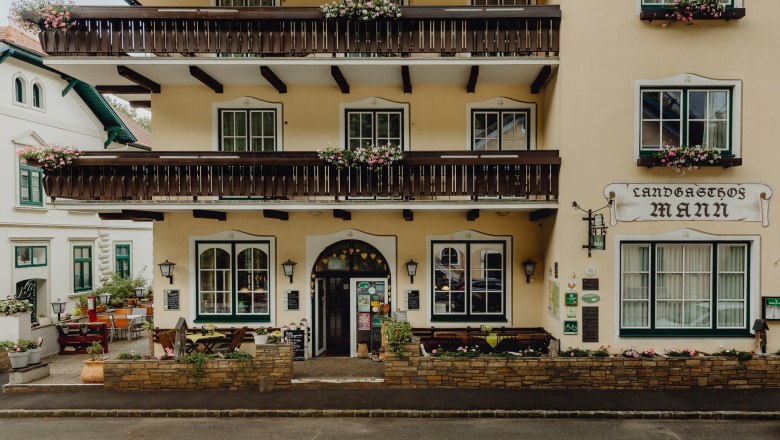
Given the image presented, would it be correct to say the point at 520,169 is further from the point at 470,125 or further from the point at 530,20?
the point at 530,20

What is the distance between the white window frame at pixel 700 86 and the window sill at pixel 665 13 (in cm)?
127

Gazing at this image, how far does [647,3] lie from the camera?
10.0m

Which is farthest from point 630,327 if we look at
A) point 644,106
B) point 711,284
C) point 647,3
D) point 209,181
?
point 209,181

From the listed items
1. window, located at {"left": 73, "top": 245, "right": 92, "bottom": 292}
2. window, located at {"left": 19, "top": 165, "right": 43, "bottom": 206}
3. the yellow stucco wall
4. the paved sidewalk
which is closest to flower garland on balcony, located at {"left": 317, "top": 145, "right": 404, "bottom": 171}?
the yellow stucco wall

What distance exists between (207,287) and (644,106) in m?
11.3

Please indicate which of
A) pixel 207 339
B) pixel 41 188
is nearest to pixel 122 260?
pixel 41 188

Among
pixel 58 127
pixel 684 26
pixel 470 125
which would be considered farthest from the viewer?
pixel 58 127

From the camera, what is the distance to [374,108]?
11.8m

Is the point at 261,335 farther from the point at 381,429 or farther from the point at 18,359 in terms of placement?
the point at 18,359

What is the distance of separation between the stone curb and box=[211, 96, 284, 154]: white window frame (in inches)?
247

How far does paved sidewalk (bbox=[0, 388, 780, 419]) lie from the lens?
28.0 ft

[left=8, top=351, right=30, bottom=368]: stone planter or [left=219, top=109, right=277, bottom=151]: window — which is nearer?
[left=8, top=351, right=30, bottom=368]: stone planter

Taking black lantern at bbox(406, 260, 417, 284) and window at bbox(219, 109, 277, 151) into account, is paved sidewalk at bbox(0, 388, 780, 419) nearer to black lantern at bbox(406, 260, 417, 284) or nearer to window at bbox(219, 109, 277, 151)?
black lantern at bbox(406, 260, 417, 284)

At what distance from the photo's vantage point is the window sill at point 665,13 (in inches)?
383
